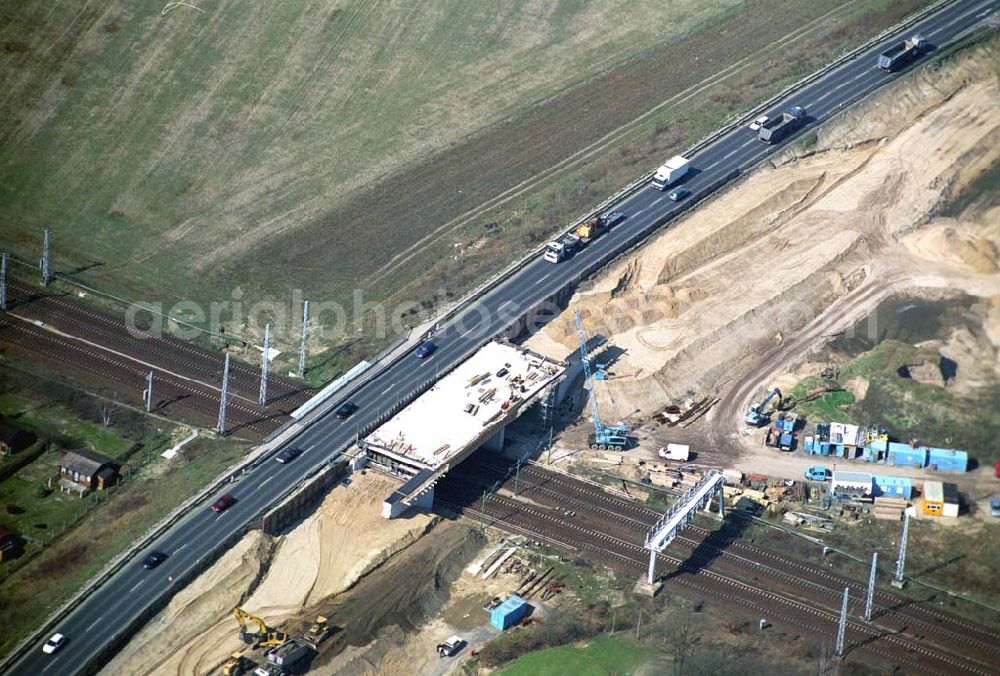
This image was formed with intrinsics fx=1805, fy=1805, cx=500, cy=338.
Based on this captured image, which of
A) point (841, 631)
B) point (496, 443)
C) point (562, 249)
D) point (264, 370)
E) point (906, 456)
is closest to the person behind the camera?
point (841, 631)

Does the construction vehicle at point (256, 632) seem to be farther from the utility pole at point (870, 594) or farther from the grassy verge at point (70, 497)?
the utility pole at point (870, 594)

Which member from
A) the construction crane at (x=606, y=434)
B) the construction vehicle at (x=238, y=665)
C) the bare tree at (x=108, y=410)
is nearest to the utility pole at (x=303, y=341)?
the bare tree at (x=108, y=410)

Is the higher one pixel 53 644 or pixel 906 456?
pixel 906 456

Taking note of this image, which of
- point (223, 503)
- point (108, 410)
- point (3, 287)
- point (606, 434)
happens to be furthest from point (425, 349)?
point (3, 287)

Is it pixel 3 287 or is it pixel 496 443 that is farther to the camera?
pixel 3 287

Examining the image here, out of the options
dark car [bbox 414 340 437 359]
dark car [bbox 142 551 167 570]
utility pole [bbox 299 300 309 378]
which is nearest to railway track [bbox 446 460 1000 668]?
dark car [bbox 414 340 437 359]

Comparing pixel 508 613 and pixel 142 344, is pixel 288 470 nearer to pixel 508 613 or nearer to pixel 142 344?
pixel 508 613

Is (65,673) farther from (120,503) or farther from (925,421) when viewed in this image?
(925,421)
